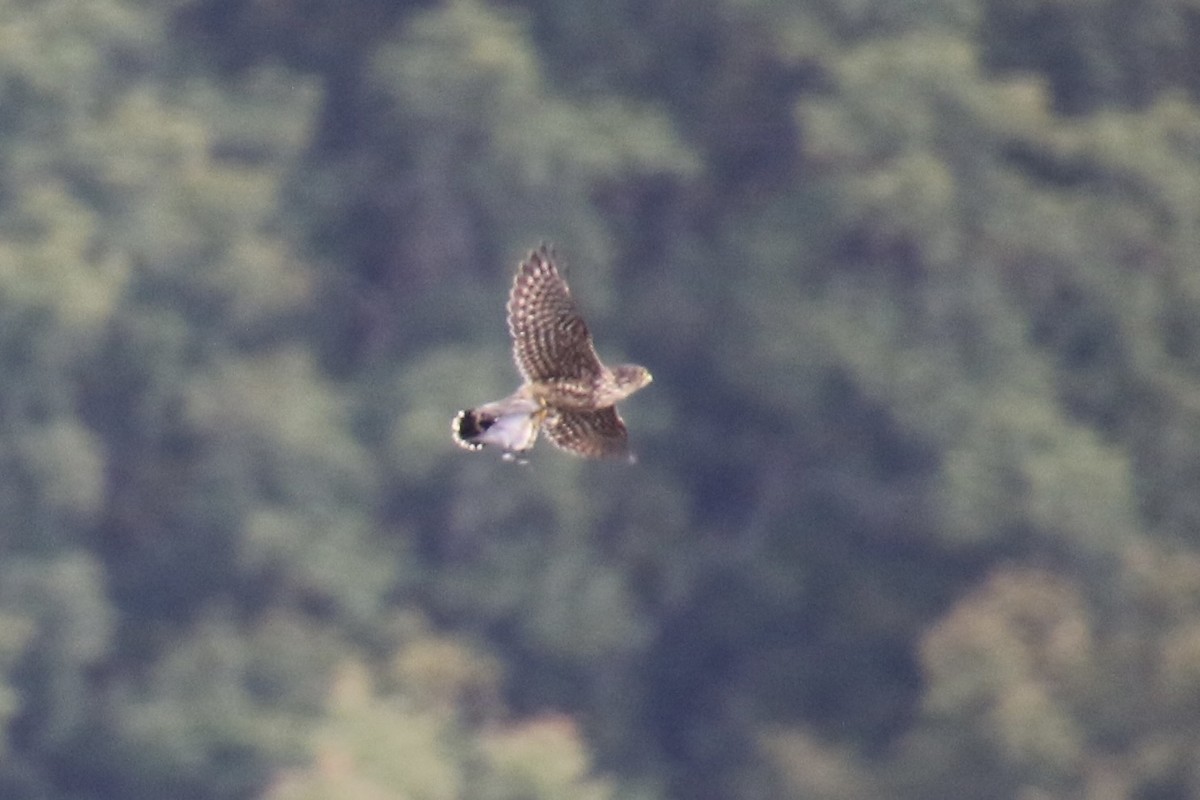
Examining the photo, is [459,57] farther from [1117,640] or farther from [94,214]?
[1117,640]

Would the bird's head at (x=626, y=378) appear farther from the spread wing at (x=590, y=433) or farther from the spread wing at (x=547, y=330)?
the spread wing at (x=590, y=433)

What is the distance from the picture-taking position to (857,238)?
70.1ft

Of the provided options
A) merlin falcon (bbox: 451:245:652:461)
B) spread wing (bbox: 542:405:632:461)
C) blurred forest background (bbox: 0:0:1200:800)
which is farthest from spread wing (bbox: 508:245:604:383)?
blurred forest background (bbox: 0:0:1200:800)

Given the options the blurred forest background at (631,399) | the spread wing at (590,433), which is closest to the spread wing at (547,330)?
the spread wing at (590,433)

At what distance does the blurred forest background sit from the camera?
1931cm

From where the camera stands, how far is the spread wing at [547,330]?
9891 mm

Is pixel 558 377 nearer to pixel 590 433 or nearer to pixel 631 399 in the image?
pixel 590 433

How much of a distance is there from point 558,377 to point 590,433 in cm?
31

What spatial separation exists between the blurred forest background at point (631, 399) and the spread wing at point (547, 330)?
835cm

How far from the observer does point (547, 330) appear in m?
9.99

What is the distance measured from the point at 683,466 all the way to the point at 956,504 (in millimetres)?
2882

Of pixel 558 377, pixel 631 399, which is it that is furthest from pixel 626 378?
pixel 631 399

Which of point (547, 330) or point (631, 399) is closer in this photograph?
point (547, 330)

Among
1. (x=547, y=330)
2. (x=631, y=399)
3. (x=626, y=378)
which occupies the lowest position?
(x=626, y=378)
